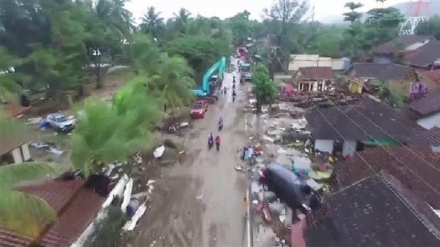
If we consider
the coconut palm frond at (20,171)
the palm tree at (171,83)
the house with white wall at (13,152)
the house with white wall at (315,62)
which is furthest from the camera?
the house with white wall at (315,62)

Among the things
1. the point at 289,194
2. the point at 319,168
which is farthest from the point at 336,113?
the point at 289,194

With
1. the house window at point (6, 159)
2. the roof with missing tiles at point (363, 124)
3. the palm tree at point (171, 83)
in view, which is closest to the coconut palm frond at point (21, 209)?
the house window at point (6, 159)

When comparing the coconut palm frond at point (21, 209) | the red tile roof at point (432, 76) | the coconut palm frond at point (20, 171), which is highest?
the coconut palm frond at point (20, 171)

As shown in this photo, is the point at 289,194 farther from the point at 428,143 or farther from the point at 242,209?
the point at 428,143

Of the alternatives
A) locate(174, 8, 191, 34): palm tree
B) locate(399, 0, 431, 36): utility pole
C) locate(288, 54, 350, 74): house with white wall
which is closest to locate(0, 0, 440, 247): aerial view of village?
locate(288, 54, 350, 74): house with white wall

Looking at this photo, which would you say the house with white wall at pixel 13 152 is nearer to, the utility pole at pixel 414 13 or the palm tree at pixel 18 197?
the palm tree at pixel 18 197
